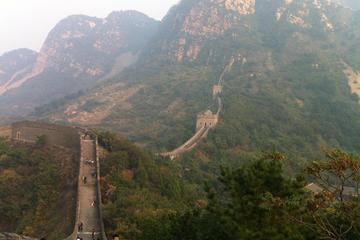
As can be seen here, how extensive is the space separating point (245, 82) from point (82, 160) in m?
62.6

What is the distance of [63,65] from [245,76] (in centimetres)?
10232

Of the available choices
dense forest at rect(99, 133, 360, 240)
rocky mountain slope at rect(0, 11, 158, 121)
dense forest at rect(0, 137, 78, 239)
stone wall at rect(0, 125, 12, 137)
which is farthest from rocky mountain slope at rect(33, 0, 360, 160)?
dense forest at rect(99, 133, 360, 240)

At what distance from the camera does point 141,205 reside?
100 ft

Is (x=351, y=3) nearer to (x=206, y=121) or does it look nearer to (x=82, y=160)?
(x=206, y=121)

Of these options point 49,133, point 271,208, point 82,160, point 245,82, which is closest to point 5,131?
point 49,133

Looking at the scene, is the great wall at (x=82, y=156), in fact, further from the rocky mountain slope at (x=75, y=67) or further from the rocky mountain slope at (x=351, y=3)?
the rocky mountain slope at (x=351, y=3)

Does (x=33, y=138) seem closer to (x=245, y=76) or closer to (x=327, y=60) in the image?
(x=245, y=76)

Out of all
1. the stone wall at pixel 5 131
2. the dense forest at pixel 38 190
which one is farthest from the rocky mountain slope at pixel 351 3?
the dense forest at pixel 38 190

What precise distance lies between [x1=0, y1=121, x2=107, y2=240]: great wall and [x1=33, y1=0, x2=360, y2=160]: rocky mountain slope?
21.2 metres

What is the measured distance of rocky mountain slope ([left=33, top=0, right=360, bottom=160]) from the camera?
75250 millimetres

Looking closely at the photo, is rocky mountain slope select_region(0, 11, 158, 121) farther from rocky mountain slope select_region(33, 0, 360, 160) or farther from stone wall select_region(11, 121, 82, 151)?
stone wall select_region(11, 121, 82, 151)

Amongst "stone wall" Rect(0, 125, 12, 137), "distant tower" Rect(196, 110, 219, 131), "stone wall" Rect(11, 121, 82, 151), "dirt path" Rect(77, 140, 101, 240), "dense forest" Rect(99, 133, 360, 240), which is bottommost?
"distant tower" Rect(196, 110, 219, 131)

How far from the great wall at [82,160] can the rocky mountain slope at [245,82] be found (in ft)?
69.7

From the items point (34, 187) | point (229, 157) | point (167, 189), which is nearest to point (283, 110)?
point (229, 157)
